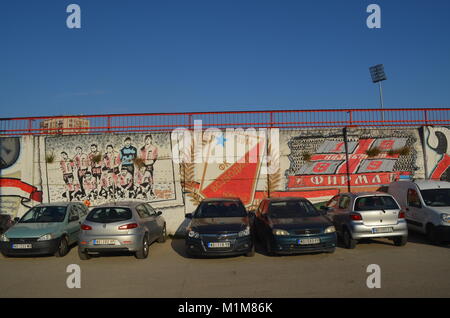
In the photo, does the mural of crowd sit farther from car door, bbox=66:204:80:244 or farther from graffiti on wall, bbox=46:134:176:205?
car door, bbox=66:204:80:244

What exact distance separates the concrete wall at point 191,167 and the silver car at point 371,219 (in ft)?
14.8

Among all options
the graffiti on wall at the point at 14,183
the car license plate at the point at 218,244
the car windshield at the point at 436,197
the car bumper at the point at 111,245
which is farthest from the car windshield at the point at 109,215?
the car windshield at the point at 436,197

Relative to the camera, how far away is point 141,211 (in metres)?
10.4

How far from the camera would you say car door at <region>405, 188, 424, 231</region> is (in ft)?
35.6

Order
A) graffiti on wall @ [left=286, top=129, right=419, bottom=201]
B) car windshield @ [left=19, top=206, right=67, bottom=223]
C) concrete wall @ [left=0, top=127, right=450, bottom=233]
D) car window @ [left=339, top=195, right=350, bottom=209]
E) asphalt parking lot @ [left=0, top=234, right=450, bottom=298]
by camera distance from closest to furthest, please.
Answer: asphalt parking lot @ [left=0, top=234, right=450, bottom=298] < car window @ [left=339, top=195, right=350, bottom=209] < car windshield @ [left=19, top=206, right=67, bottom=223] < concrete wall @ [left=0, top=127, right=450, bottom=233] < graffiti on wall @ [left=286, top=129, right=419, bottom=201]

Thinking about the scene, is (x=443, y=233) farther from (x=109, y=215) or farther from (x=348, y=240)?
(x=109, y=215)

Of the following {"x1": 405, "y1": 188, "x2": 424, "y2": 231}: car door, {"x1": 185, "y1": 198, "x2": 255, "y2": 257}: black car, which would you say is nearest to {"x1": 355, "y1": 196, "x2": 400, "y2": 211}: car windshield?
{"x1": 405, "y1": 188, "x2": 424, "y2": 231}: car door

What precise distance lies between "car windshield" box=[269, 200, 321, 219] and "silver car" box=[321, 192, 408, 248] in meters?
0.61

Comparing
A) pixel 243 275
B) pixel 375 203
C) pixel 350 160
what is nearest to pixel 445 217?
pixel 375 203

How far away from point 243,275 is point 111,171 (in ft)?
29.7

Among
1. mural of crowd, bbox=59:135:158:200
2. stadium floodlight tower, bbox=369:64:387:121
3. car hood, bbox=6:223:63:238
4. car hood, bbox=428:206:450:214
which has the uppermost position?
stadium floodlight tower, bbox=369:64:387:121

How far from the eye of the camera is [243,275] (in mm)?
7488
